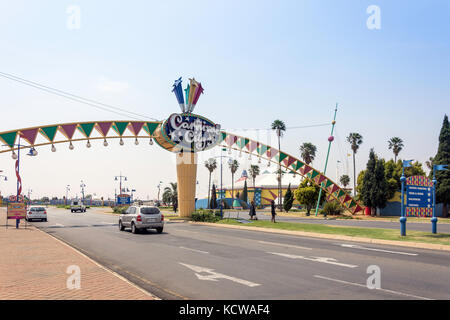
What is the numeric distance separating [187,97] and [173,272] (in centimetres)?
2907

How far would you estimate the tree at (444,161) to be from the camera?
45.5 meters

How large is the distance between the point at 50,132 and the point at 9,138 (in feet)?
10.9

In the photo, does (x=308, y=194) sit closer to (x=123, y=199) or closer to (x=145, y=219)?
(x=145, y=219)

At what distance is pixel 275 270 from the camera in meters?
10.3

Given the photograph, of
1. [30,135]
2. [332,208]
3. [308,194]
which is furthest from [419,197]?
[308,194]

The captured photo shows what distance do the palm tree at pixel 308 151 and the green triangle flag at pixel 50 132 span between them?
208 feet

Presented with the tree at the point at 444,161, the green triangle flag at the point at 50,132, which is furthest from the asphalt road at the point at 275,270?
the tree at the point at 444,161

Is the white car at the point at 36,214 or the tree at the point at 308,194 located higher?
the tree at the point at 308,194

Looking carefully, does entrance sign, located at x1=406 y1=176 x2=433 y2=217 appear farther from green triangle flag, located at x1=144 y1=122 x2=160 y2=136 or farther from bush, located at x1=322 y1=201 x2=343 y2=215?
bush, located at x1=322 y1=201 x2=343 y2=215

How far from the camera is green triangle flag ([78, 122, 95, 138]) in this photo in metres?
34.9

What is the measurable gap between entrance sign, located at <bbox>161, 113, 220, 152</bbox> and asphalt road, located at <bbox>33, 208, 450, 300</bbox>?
20.9 metres

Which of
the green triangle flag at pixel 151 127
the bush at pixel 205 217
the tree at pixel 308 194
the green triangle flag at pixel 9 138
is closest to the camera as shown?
the green triangle flag at pixel 9 138

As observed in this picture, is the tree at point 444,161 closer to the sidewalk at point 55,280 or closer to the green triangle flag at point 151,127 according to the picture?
the green triangle flag at point 151,127
